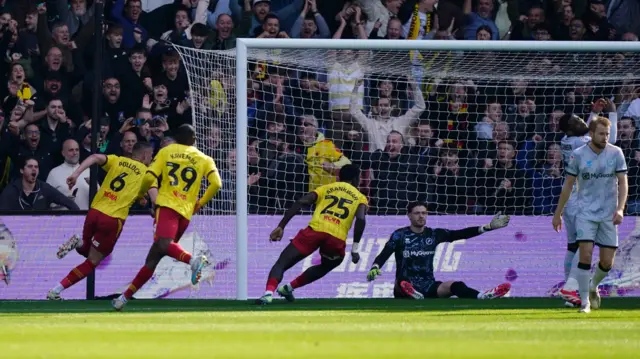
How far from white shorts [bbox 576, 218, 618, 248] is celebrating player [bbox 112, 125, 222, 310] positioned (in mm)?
3694

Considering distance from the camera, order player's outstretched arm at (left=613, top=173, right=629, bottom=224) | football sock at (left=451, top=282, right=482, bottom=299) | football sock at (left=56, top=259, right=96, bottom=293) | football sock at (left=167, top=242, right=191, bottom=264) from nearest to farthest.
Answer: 1. player's outstretched arm at (left=613, top=173, right=629, bottom=224)
2. football sock at (left=167, top=242, right=191, bottom=264)
3. football sock at (left=56, top=259, right=96, bottom=293)
4. football sock at (left=451, top=282, right=482, bottom=299)

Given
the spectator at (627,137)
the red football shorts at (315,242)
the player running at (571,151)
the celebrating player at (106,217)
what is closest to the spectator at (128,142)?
the celebrating player at (106,217)

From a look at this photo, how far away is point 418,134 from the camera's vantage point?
1520cm

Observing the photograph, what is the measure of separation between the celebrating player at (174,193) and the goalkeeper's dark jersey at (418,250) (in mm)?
2862

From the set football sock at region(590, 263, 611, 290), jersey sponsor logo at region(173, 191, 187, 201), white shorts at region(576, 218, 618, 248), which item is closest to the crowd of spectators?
jersey sponsor logo at region(173, 191, 187, 201)

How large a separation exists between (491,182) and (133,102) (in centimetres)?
481

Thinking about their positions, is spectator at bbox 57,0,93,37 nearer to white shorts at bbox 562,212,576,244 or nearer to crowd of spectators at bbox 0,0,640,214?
crowd of spectators at bbox 0,0,640,214

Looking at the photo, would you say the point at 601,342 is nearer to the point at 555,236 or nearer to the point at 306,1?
the point at 555,236

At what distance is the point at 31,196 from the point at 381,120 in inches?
178

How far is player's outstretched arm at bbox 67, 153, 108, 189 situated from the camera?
40.9 feet

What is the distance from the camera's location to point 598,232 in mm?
10680

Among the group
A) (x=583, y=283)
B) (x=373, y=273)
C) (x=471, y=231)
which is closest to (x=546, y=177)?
(x=471, y=231)

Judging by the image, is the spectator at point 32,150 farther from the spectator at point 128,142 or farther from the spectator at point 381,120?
the spectator at point 381,120

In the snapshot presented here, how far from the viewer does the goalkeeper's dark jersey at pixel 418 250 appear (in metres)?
13.9
